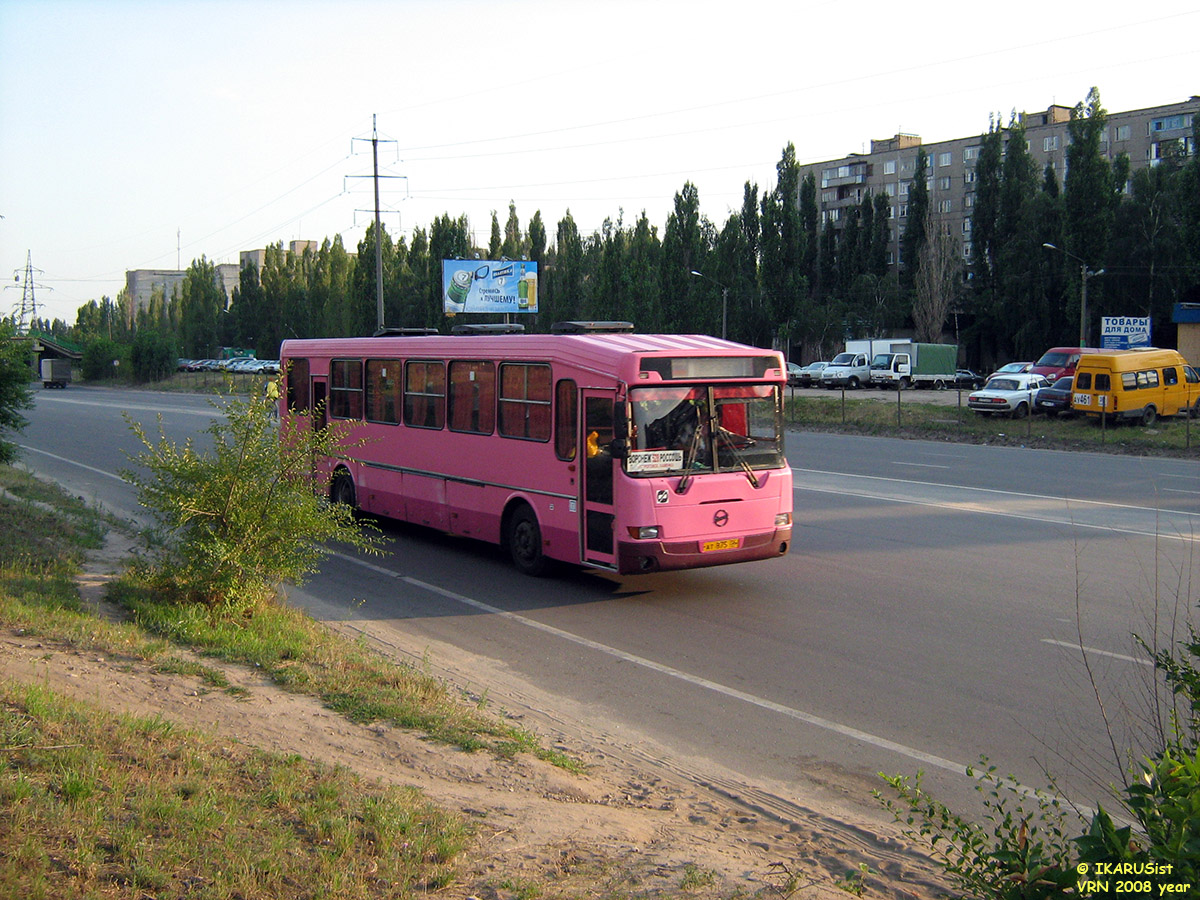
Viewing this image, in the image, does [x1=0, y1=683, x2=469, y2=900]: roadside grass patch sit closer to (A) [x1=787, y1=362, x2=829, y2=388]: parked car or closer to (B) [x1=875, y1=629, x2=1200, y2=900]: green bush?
(B) [x1=875, y1=629, x2=1200, y2=900]: green bush

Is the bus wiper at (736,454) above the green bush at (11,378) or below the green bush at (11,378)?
below

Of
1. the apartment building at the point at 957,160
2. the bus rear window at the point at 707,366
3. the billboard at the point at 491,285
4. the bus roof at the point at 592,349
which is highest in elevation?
the apartment building at the point at 957,160

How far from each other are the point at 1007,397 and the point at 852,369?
23672 millimetres

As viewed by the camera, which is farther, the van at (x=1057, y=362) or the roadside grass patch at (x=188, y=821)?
the van at (x=1057, y=362)

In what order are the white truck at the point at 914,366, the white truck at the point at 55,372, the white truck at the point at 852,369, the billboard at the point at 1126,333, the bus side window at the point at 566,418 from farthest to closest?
the white truck at the point at 55,372 < the white truck at the point at 914,366 < the white truck at the point at 852,369 < the billboard at the point at 1126,333 < the bus side window at the point at 566,418

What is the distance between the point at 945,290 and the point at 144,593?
73989mm

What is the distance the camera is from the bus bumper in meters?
10.2

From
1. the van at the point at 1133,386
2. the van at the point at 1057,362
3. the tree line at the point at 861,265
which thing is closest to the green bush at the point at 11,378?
the van at the point at 1133,386

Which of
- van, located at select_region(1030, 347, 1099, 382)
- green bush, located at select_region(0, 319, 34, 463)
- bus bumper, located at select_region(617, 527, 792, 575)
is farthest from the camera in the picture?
van, located at select_region(1030, 347, 1099, 382)

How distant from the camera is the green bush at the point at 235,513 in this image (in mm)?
8469

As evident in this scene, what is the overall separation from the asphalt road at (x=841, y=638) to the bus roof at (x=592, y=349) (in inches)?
98.0

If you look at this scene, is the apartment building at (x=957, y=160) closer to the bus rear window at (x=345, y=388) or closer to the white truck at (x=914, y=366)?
the white truck at (x=914, y=366)

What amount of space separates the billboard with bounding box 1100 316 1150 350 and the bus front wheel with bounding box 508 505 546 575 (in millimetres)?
33059

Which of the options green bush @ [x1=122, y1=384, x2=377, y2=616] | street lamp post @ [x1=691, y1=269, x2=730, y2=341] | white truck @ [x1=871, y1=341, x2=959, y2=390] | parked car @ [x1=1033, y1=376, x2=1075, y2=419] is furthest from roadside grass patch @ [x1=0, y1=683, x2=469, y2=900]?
street lamp post @ [x1=691, y1=269, x2=730, y2=341]
